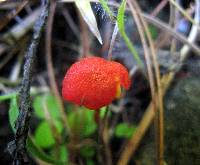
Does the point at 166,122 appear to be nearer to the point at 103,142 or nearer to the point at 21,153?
the point at 103,142

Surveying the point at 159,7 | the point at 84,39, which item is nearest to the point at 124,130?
the point at 84,39

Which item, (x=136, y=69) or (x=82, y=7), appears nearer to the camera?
(x=82, y=7)

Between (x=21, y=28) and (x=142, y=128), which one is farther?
(x=21, y=28)

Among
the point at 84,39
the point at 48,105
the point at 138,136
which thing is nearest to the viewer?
the point at 138,136

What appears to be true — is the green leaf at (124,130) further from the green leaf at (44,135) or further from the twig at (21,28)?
the twig at (21,28)

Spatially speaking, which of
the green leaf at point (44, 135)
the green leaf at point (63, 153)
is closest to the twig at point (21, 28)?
the green leaf at point (44, 135)

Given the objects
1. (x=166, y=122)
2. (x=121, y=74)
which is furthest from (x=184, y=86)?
(x=121, y=74)

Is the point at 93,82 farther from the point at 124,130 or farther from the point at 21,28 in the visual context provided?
the point at 21,28
